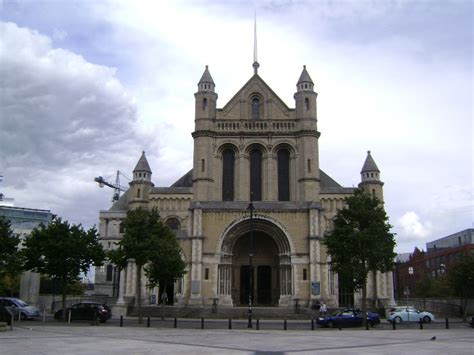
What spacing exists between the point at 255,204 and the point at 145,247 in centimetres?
1474

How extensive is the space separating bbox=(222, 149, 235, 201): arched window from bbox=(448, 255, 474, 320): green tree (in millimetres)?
21087

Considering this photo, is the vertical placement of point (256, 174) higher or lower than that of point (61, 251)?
higher

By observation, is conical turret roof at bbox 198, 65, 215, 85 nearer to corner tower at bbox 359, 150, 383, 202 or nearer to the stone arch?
the stone arch

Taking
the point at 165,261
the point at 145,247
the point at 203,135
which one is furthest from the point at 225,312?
the point at 203,135

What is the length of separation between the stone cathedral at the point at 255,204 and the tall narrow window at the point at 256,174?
0.10m

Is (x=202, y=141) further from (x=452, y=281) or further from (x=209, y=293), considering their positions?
(x=452, y=281)

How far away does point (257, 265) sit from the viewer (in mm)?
48875

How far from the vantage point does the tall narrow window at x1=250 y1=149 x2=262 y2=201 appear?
5041cm

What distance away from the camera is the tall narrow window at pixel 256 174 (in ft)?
165

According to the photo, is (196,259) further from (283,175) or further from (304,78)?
(304,78)

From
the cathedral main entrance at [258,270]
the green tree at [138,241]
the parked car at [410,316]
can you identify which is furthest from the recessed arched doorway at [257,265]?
the green tree at [138,241]

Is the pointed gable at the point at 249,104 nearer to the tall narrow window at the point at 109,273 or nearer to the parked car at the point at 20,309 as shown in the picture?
the parked car at the point at 20,309

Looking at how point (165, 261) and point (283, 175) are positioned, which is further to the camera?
point (283, 175)

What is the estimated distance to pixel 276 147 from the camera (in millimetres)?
50656
